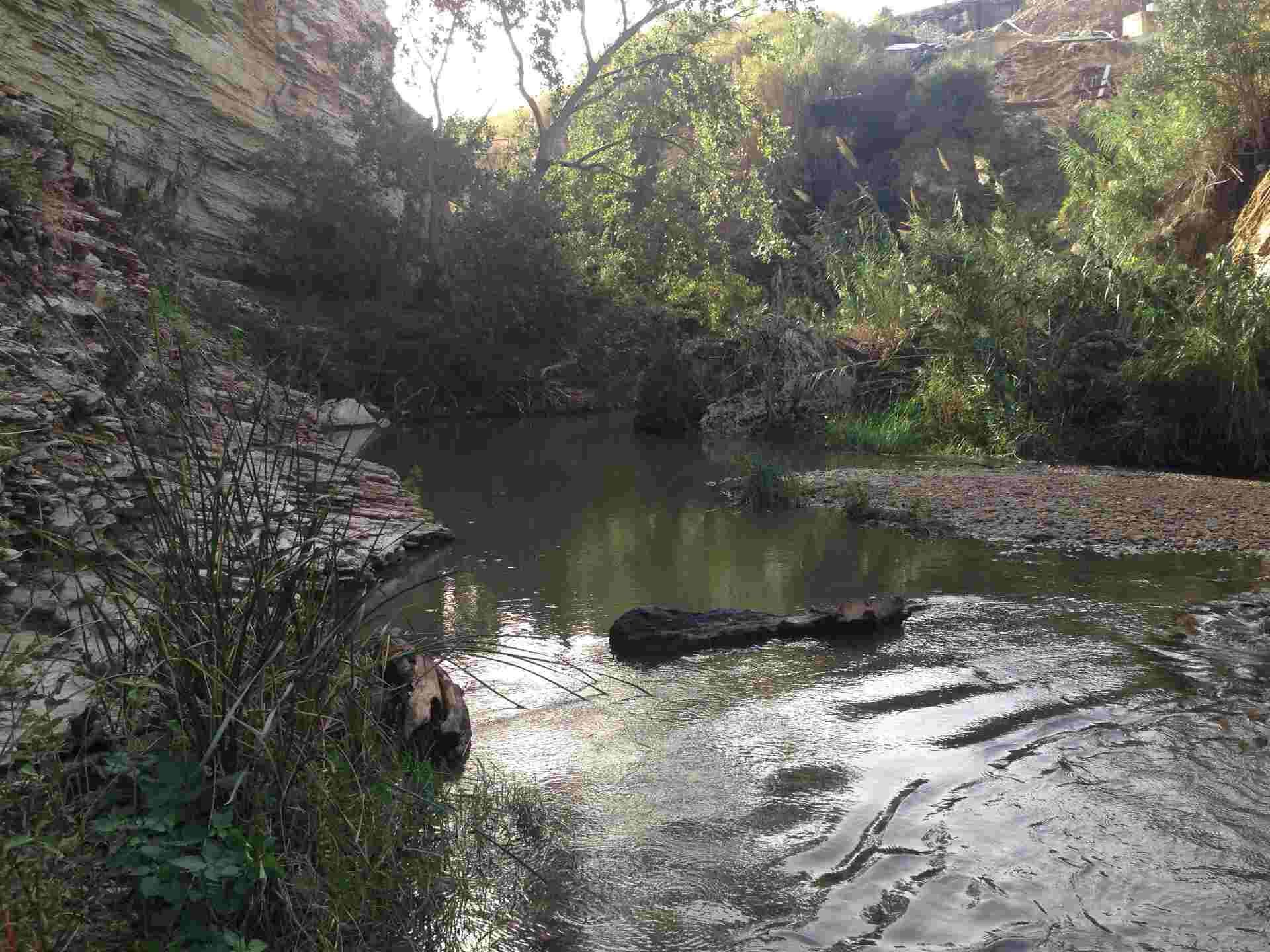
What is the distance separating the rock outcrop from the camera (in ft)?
11.5

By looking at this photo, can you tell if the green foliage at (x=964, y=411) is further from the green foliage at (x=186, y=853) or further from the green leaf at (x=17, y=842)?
the green leaf at (x=17, y=842)

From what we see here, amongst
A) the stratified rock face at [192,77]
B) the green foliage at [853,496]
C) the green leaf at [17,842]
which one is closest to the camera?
the green leaf at [17,842]

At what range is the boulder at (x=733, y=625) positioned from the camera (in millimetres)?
5172

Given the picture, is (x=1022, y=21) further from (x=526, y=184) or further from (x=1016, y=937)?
(x=1016, y=937)

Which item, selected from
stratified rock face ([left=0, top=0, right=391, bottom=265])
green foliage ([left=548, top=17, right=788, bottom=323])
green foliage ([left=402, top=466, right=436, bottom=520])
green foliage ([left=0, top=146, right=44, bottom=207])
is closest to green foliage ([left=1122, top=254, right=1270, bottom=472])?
green foliage ([left=402, top=466, right=436, bottom=520])

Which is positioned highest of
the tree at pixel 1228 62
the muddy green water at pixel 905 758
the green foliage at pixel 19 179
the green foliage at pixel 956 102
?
the green foliage at pixel 956 102

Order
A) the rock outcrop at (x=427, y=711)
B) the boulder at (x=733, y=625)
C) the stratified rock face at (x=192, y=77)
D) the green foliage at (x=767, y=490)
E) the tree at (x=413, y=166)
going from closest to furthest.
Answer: the rock outcrop at (x=427, y=711)
the boulder at (x=733, y=625)
the green foliage at (x=767, y=490)
the stratified rock face at (x=192, y=77)
the tree at (x=413, y=166)

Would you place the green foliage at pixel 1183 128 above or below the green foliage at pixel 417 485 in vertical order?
above

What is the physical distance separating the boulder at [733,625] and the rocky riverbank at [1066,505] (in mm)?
2459

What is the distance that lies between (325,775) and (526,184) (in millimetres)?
18741

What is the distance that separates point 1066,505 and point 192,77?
1888 centimetres

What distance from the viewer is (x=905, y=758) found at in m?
3.80

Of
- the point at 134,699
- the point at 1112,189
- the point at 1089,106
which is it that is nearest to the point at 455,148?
the point at 1112,189

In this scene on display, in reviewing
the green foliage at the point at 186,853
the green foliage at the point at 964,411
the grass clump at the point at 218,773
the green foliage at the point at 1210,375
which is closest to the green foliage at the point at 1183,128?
the green foliage at the point at 1210,375
